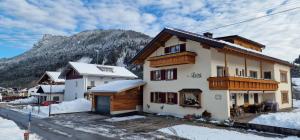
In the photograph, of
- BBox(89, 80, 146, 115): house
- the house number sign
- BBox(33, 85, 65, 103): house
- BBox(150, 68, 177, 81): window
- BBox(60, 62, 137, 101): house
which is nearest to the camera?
the house number sign

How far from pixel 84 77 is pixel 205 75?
79.5 feet

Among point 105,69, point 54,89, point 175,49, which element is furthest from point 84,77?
point 175,49

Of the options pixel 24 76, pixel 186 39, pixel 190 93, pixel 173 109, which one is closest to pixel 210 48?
pixel 186 39

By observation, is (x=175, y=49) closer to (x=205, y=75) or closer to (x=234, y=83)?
(x=205, y=75)

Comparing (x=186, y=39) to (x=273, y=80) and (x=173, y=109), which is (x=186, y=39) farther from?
(x=273, y=80)

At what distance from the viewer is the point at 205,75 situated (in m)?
21.9

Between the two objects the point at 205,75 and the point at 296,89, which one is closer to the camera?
the point at 205,75

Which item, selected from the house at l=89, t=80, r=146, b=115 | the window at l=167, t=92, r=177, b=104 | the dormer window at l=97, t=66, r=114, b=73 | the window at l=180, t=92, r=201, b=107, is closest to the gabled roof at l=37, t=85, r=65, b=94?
the dormer window at l=97, t=66, r=114, b=73

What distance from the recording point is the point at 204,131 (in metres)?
16.1

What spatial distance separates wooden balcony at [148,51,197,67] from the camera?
2262 cm

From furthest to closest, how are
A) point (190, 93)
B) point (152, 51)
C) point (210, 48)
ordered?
point (152, 51), point (190, 93), point (210, 48)

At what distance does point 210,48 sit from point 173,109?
7466mm

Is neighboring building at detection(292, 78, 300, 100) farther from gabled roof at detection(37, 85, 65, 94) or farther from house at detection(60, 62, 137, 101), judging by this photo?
gabled roof at detection(37, 85, 65, 94)

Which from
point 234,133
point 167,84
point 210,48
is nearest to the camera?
point 234,133
